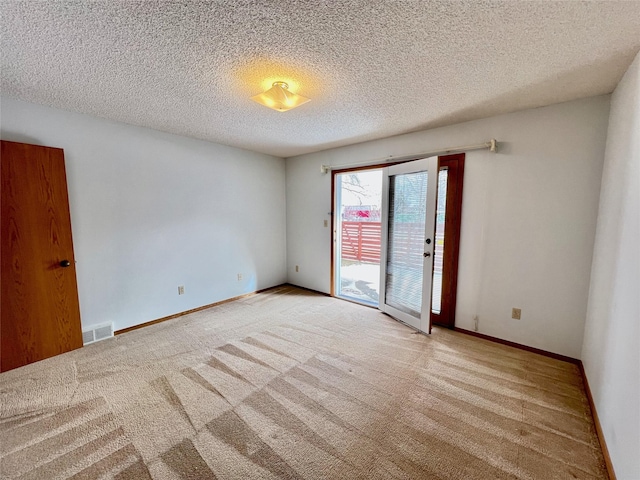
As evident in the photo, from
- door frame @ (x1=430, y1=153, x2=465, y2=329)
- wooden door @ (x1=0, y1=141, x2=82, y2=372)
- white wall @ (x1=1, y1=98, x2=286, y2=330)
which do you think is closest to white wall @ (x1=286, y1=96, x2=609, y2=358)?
door frame @ (x1=430, y1=153, x2=465, y2=329)

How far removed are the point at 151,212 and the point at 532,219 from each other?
160 inches

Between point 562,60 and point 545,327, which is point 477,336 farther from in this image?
point 562,60

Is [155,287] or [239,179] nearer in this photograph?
[155,287]

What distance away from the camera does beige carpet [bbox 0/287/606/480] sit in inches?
53.8

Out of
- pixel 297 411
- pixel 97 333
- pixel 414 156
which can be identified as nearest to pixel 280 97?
pixel 414 156

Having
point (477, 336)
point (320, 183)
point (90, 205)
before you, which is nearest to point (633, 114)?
point (477, 336)

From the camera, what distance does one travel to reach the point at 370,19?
1.27 meters

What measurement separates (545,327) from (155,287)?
4211 mm

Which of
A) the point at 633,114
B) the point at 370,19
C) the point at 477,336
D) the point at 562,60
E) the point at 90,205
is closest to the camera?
the point at 370,19

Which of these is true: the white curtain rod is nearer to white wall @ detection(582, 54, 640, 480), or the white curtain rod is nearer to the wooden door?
white wall @ detection(582, 54, 640, 480)

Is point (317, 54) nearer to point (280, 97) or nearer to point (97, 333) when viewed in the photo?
point (280, 97)

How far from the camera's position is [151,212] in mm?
3023

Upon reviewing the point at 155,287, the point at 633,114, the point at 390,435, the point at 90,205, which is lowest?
the point at 390,435

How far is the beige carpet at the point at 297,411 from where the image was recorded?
4.48 feet
